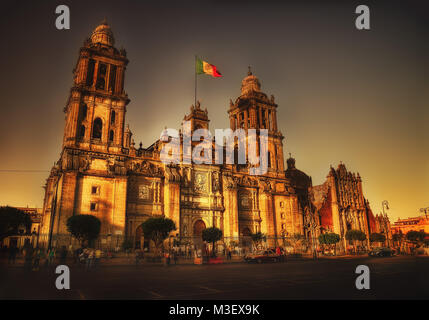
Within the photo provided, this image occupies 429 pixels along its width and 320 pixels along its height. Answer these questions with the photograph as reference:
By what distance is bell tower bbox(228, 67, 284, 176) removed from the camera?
194 ft

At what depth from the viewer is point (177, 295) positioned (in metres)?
11.0

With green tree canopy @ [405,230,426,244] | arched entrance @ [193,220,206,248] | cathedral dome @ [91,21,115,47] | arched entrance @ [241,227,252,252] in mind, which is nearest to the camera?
arched entrance @ [193,220,206,248]

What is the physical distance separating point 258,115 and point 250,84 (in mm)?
8552

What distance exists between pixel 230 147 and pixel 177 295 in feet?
156

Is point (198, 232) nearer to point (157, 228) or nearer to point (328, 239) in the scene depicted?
point (157, 228)

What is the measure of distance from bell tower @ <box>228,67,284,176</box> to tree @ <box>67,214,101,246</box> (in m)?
34.2

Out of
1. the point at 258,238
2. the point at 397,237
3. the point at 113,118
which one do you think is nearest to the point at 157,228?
the point at 258,238

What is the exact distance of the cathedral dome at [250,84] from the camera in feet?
213

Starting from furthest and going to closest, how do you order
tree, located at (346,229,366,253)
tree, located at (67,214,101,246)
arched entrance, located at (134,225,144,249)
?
tree, located at (346,229,366,253)
arched entrance, located at (134,225,144,249)
tree, located at (67,214,101,246)

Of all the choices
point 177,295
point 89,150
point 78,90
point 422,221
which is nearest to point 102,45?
point 78,90

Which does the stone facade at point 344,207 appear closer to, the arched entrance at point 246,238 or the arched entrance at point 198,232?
the arched entrance at point 246,238

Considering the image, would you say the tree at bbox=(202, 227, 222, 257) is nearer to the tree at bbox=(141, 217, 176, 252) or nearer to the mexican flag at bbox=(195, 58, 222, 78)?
the tree at bbox=(141, 217, 176, 252)

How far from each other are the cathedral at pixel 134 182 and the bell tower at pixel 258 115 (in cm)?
22

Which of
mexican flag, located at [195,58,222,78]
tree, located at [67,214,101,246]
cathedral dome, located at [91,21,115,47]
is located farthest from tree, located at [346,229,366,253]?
cathedral dome, located at [91,21,115,47]
